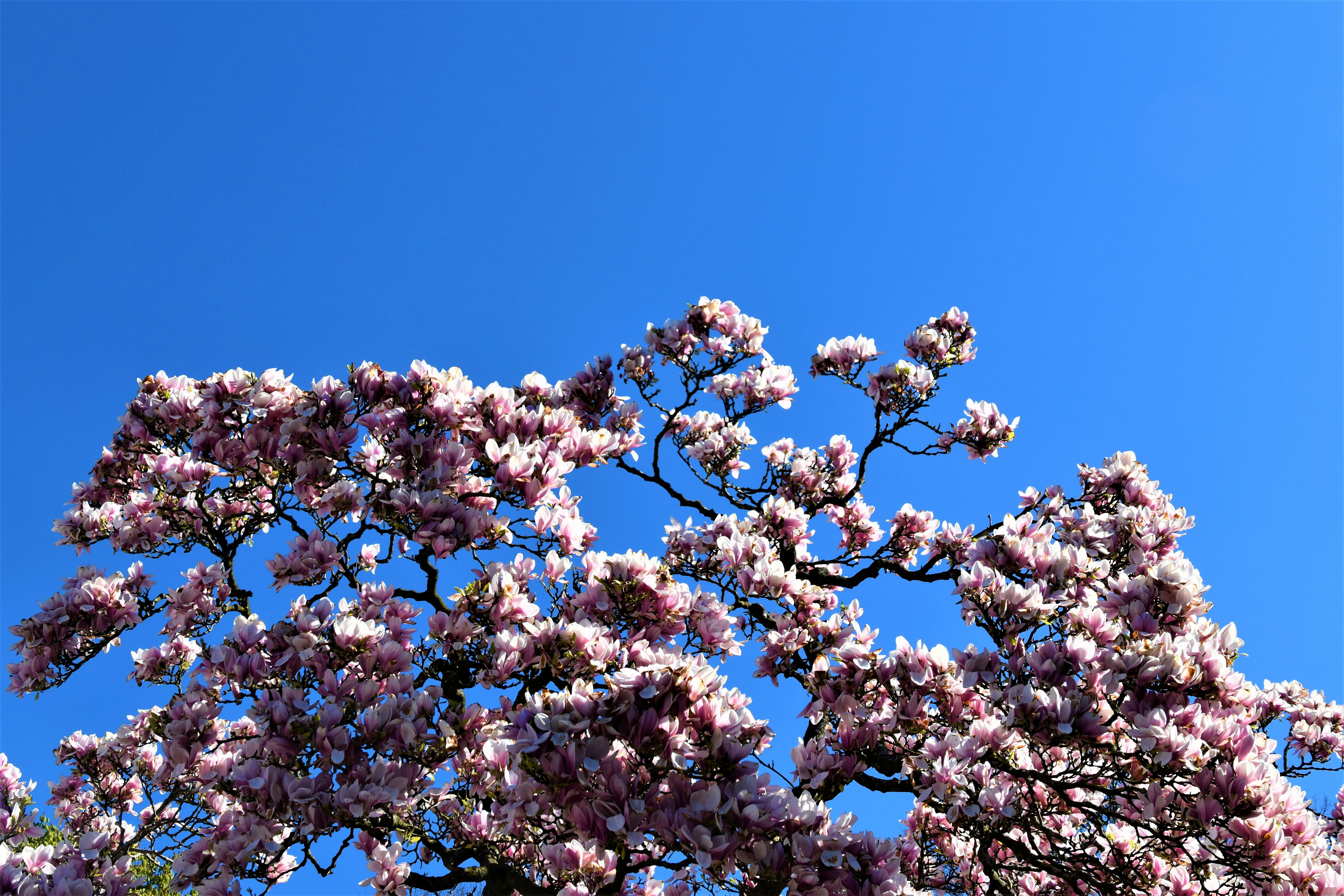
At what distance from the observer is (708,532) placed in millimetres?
7066

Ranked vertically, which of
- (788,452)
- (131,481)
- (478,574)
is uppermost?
(788,452)

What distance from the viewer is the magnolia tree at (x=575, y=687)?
156 inches

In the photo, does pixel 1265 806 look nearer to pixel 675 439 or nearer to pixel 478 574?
pixel 478 574

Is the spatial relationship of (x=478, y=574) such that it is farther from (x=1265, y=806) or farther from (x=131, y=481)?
(x=1265, y=806)

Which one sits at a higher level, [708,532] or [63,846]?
[708,532]

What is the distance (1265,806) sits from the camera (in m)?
4.02

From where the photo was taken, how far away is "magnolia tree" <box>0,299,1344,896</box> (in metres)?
3.96

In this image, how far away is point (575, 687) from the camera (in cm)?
391

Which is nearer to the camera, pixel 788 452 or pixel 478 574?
pixel 478 574

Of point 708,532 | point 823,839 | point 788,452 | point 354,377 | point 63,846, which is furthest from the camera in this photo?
point 788,452

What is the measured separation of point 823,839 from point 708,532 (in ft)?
11.0

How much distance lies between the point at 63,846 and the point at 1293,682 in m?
12.8

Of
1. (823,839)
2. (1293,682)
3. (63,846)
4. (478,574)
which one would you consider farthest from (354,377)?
(1293,682)

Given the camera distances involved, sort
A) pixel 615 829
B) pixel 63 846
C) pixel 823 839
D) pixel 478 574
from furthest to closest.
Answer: pixel 63 846, pixel 478 574, pixel 823 839, pixel 615 829
